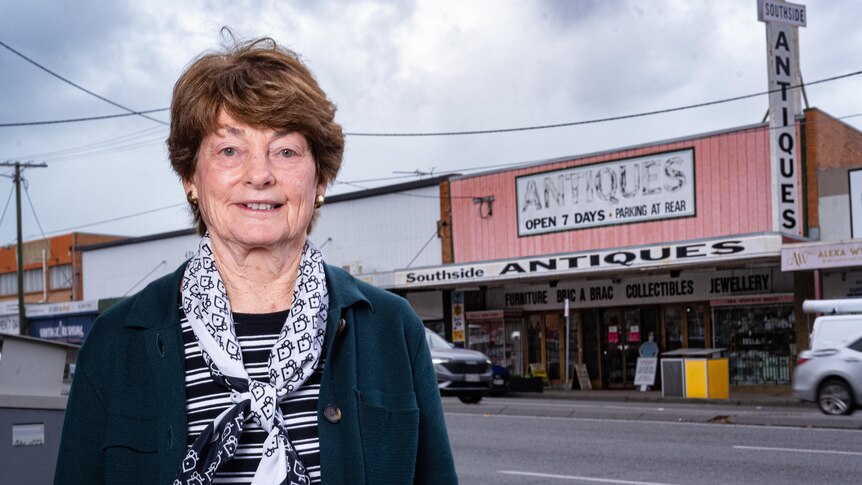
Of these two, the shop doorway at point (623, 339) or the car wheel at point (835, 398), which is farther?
the shop doorway at point (623, 339)

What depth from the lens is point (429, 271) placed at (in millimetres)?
32375

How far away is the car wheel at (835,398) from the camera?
18.9 meters

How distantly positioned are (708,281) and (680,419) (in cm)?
1125

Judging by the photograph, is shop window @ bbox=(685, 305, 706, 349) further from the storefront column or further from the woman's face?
the woman's face

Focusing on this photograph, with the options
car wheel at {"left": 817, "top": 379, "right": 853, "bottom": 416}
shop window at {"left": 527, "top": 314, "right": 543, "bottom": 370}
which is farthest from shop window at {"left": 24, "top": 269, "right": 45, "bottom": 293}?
car wheel at {"left": 817, "top": 379, "right": 853, "bottom": 416}

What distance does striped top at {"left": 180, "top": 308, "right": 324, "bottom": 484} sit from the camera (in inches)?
93.3

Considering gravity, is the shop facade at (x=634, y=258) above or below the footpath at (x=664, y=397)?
above

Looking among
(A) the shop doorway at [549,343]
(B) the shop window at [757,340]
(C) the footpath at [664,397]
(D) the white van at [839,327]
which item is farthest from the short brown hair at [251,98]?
(A) the shop doorway at [549,343]

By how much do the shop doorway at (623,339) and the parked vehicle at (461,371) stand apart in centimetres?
834

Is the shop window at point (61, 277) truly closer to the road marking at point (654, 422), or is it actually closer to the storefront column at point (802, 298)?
the storefront column at point (802, 298)

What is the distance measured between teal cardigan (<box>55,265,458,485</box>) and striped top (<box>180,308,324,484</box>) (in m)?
0.04

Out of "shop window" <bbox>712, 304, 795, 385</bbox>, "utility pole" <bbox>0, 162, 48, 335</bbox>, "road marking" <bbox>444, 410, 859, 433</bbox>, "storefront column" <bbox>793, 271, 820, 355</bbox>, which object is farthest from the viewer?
"utility pole" <bbox>0, 162, 48, 335</bbox>

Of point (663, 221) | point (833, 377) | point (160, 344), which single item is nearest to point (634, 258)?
point (663, 221)

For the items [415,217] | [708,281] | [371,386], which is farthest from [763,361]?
[371,386]
